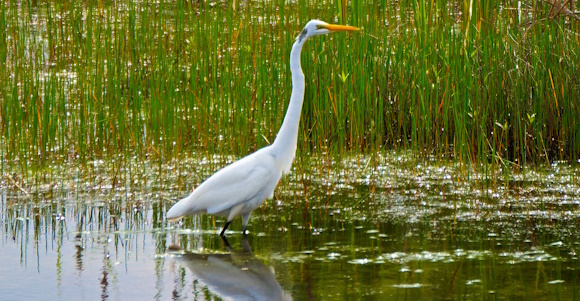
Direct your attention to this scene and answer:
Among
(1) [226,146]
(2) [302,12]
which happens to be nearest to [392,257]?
(1) [226,146]

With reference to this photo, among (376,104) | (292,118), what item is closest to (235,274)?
(292,118)

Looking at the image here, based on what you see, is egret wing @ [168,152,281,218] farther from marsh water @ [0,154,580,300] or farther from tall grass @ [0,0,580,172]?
A: tall grass @ [0,0,580,172]

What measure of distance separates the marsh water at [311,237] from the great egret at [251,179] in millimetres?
151

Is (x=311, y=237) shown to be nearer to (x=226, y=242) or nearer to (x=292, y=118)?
(x=226, y=242)

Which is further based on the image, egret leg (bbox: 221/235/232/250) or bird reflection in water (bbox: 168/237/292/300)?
Answer: egret leg (bbox: 221/235/232/250)

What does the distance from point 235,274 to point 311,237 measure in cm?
59

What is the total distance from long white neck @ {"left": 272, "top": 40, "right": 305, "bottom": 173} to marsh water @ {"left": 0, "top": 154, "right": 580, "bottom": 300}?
0.34m

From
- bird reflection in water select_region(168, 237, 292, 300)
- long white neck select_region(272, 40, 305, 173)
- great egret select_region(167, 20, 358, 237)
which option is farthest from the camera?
long white neck select_region(272, 40, 305, 173)

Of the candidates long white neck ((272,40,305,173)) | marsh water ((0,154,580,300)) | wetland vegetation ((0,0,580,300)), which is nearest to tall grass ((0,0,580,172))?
wetland vegetation ((0,0,580,300))

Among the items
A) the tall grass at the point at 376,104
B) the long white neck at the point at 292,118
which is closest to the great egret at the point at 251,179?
the long white neck at the point at 292,118

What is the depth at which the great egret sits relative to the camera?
4.08m

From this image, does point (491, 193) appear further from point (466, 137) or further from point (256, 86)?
point (256, 86)

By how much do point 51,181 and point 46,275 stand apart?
1581mm

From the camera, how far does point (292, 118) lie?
4246 millimetres
